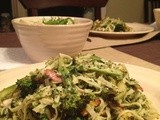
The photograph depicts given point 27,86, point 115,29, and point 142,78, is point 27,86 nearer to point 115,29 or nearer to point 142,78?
point 142,78

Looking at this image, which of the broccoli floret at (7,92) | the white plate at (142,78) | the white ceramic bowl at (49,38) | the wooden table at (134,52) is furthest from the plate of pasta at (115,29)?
the broccoli floret at (7,92)

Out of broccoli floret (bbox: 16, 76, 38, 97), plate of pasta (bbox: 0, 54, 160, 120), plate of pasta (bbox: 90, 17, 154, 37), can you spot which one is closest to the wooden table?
plate of pasta (bbox: 90, 17, 154, 37)

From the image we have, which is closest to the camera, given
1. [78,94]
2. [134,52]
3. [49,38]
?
[78,94]

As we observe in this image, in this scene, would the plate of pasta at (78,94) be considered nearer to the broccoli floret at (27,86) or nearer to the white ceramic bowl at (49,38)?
the broccoli floret at (27,86)

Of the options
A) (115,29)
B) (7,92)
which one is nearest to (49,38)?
(7,92)

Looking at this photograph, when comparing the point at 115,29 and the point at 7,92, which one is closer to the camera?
the point at 7,92

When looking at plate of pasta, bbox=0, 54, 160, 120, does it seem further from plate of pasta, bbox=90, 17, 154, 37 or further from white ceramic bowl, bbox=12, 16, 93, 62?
plate of pasta, bbox=90, 17, 154, 37

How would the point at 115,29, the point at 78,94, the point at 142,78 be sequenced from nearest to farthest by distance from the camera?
the point at 78,94
the point at 142,78
the point at 115,29
